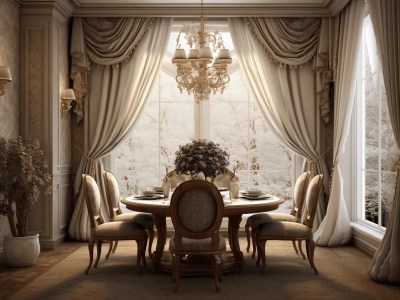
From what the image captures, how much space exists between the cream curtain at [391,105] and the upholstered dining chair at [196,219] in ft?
4.68

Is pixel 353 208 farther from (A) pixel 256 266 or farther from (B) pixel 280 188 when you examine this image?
(A) pixel 256 266

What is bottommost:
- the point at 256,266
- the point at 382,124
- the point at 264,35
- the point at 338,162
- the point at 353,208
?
the point at 256,266

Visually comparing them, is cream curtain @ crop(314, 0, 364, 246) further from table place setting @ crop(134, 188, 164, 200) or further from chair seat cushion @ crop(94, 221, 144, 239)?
chair seat cushion @ crop(94, 221, 144, 239)

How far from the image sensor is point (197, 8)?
23.1ft

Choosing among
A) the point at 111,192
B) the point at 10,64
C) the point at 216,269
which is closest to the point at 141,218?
the point at 111,192

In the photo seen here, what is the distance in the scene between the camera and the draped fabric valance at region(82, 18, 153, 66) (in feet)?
23.6

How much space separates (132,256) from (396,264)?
2.75m

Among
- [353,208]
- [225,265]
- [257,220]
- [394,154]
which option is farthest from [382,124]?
[225,265]

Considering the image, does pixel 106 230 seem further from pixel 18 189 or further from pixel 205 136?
pixel 205 136

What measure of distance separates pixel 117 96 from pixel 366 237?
3.57 meters

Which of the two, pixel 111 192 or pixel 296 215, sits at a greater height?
pixel 111 192

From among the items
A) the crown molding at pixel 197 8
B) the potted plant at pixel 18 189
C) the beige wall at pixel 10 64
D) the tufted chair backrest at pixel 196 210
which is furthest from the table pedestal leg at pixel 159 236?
the crown molding at pixel 197 8

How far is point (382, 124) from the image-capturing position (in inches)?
235

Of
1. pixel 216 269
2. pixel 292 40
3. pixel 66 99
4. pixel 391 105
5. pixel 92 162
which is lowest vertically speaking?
pixel 216 269
